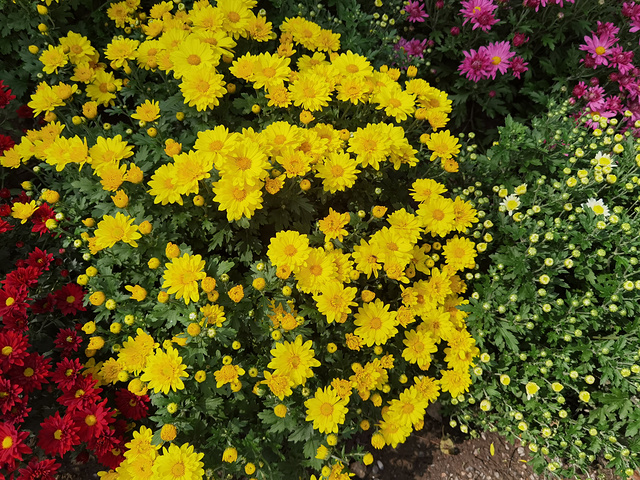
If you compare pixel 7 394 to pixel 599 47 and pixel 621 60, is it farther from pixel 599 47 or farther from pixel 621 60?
pixel 621 60

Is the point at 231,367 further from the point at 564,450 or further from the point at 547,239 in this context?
the point at 564,450

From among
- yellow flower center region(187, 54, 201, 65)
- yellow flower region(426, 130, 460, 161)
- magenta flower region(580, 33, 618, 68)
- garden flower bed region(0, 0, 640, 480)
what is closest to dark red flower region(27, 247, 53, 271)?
garden flower bed region(0, 0, 640, 480)

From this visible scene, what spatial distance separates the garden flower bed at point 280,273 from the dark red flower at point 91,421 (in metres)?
0.01

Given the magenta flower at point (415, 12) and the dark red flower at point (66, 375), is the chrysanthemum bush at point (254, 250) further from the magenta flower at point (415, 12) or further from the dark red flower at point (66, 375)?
the magenta flower at point (415, 12)

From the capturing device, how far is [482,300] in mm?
3045

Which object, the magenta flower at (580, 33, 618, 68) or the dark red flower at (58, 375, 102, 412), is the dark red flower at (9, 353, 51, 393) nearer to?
the dark red flower at (58, 375, 102, 412)

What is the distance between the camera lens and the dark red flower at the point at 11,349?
219 cm

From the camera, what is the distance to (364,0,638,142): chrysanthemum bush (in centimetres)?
396

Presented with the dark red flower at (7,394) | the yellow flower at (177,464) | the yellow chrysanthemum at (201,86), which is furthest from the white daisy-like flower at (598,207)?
the dark red flower at (7,394)

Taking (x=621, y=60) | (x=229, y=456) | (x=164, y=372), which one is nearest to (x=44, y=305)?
(x=164, y=372)

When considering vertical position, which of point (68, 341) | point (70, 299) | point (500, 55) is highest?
point (500, 55)

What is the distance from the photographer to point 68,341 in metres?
2.54

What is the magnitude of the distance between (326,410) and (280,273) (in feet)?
2.86

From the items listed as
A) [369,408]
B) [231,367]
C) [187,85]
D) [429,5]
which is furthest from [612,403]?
[429,5]
